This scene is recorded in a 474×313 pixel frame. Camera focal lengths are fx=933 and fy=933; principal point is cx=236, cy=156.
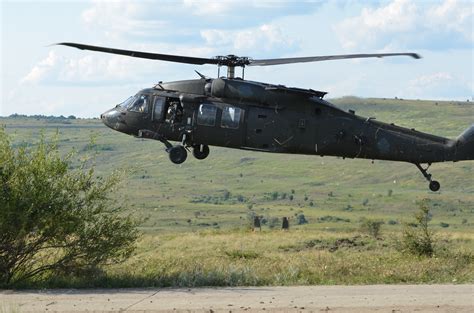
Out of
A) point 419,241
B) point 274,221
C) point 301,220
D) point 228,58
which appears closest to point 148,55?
point 228,58

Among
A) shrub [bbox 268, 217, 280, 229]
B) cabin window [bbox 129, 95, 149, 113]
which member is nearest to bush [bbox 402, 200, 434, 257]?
cabin window [bbox 129, 95, 149, 113]

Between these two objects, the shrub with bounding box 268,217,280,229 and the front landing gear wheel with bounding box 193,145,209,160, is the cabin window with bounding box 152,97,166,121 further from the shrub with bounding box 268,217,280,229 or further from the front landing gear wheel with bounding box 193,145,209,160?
the shrub with bounding box 268,217,280,229

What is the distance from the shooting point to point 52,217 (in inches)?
1056

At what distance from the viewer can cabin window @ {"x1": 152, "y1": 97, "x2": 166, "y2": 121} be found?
2780cm

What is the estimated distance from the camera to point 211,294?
23688 millimetres

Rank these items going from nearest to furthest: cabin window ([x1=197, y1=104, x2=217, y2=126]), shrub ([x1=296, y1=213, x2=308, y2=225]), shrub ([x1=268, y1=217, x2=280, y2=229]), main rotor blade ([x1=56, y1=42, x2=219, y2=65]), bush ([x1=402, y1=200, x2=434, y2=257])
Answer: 1. main rotor blade ([x1=56, y1=42, x2=219, y2=65])
2. cabin window ([x1=197, y1=104, x2=217, y2=126])
3. bush ([x1=402, y1=200, x2=434, y2=257])
4. shrub ([x1=268, y1=217, x2=280, y2=229])
5. shrub ([x1=296, y1=213, x2=308, y2=225])

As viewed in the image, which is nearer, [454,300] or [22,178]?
[454,300]

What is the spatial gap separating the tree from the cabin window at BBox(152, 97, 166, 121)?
221 cm

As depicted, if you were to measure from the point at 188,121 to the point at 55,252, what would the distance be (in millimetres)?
5793

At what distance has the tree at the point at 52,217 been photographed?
26.6 m

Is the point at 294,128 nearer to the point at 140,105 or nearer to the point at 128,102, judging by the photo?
the point at 140,105

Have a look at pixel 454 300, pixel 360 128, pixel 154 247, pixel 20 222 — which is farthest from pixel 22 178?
pixel 154 247

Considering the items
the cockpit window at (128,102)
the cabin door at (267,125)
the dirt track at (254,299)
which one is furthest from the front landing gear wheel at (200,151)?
the dirt track at (254,299)

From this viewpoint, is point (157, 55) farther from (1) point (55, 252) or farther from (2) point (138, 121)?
(1) point (55, 252)
